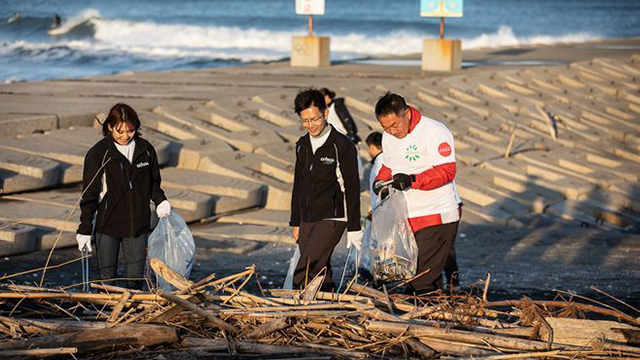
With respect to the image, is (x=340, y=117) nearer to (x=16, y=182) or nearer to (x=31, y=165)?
(x=31, y=165)

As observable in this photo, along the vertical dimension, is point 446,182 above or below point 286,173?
above

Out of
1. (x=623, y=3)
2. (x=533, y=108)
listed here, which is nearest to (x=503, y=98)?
(x=533, y=108)

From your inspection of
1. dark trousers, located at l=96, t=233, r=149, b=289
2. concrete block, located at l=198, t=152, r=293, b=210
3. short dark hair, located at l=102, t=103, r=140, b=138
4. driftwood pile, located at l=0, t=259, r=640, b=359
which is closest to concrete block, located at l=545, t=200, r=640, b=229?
concrete block, located at l=198, t=152, r=293, b=210

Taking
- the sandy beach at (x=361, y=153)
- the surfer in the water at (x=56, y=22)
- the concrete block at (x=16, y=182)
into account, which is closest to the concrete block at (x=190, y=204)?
the sandy beach at (x=361, y=153)

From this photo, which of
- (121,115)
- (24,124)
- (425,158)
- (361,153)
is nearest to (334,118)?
(361,153)

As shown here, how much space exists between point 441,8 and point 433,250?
50.3ft

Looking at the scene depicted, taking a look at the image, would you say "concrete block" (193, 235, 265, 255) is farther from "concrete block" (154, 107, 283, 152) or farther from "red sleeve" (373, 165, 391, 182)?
"concrete block" (154, 107, 283, 152)

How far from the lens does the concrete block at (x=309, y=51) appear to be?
72.2ft

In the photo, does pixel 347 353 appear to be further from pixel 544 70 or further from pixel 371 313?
pixel 544 70

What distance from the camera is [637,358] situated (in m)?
4.52

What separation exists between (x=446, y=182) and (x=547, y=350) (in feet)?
7.18

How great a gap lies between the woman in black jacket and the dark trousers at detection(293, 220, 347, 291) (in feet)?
2.93

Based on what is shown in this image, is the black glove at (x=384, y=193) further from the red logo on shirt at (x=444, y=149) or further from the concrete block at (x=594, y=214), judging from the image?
the concrete block at (x=594, y=214)

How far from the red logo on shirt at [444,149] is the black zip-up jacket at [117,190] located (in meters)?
1.78
